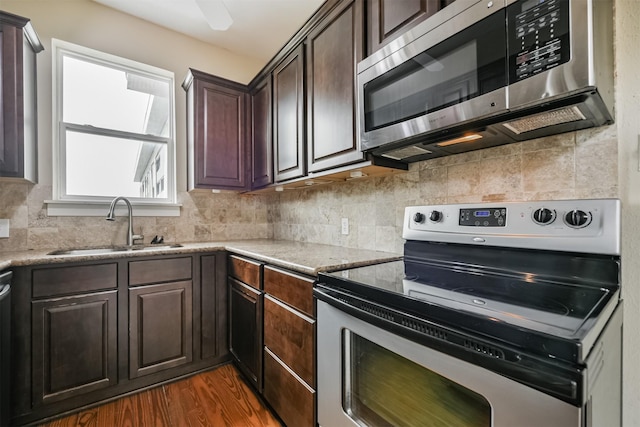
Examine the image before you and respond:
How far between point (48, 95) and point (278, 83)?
168 centimetres

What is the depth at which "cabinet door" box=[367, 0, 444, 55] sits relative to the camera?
1160 millimetres

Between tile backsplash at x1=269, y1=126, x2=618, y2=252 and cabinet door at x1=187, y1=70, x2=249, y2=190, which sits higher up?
cabinet door at x1=187, y1=70, x2=249, y2=190

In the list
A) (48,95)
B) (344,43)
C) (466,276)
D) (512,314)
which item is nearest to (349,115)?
(344,43)

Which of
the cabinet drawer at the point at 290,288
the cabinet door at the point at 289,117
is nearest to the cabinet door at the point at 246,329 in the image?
the cabinet drawer at the point at 290,288

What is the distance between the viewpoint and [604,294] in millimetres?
827

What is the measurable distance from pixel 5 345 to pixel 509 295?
2202 millimetres

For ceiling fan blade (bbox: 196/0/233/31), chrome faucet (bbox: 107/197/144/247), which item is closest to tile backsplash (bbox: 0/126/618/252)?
chrome faucet (bbox: 107/197/144/247)

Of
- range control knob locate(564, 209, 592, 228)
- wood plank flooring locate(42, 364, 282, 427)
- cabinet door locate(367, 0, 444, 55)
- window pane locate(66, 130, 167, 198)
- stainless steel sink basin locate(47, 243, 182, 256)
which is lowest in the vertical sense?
wood plank flooring locate(42, 364, 282, 427)

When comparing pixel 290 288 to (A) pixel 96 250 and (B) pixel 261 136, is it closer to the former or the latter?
(B) pixel 261 136

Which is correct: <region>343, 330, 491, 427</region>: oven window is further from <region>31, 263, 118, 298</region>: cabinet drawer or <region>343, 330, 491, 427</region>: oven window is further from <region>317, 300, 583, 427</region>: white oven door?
<region>31, 263, 118, 298</region>: cabinet drawer

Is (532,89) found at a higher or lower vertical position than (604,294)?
higher

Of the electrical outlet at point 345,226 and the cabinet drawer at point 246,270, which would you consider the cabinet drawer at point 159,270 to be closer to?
the cabinet drawer at point 246,270

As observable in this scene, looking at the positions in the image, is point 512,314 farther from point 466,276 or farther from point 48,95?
point 48,95

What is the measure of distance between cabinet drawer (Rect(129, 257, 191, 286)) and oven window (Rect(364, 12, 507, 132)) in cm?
156
